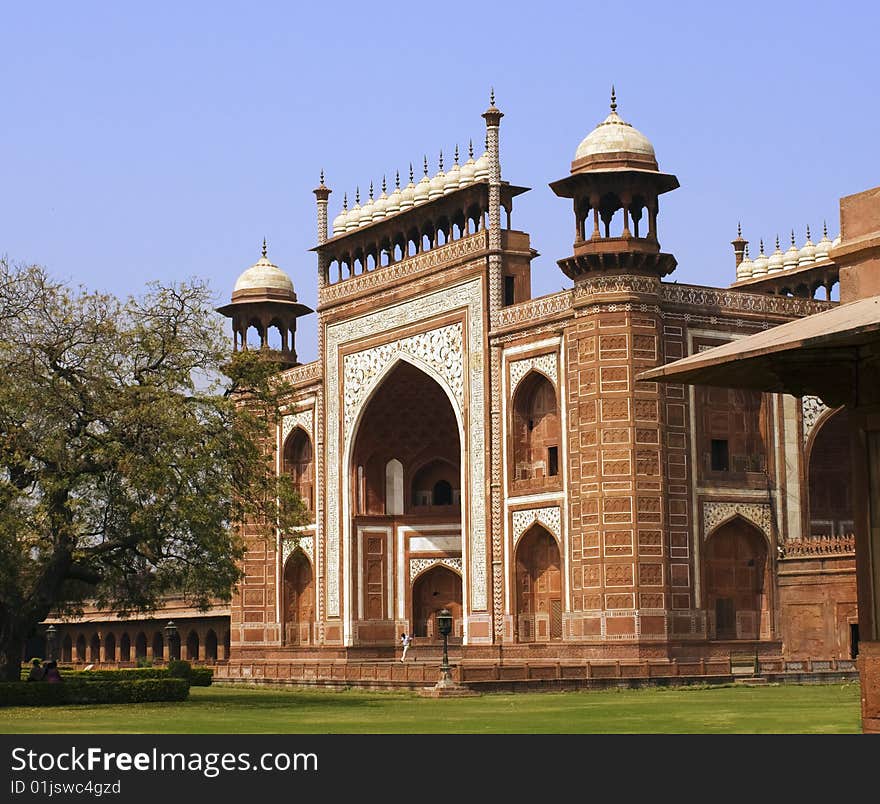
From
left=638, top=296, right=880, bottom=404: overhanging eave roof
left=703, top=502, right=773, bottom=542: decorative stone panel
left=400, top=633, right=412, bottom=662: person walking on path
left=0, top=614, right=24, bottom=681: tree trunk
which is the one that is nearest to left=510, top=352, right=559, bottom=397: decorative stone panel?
left=703, top=502, right=773, bottom=542: decorative stone panel

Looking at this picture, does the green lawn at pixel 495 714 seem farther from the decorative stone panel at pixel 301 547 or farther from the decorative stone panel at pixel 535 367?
the decorative stone panel at pixel 301 547

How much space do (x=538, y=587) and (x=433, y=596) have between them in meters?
8.99

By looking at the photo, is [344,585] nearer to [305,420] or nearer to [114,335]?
[305,420]

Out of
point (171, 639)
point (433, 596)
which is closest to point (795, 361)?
point (433, 596)

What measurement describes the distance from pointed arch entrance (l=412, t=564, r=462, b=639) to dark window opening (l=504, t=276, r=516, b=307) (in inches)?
386

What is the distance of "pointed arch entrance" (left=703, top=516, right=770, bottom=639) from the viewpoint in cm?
3828

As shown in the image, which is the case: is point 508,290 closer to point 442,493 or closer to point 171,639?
point 442,493

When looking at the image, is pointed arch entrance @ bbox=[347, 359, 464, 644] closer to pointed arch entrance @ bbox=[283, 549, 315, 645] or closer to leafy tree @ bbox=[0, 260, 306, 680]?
pointed arch entrance @ bbox=[283, 549, 315, 645]

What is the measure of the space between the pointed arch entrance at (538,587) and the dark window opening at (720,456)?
4.22m

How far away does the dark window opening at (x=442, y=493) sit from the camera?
49.7 metres

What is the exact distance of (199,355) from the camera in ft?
101

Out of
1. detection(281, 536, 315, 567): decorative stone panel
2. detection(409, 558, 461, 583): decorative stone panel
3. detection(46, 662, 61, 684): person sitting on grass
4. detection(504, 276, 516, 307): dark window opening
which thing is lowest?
detection(46, 662, 61, 684): person sitting on grass

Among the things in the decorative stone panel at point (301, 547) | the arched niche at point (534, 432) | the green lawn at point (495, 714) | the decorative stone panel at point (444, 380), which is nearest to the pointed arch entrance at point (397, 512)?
the decorative stone panel at point (444, 380)
